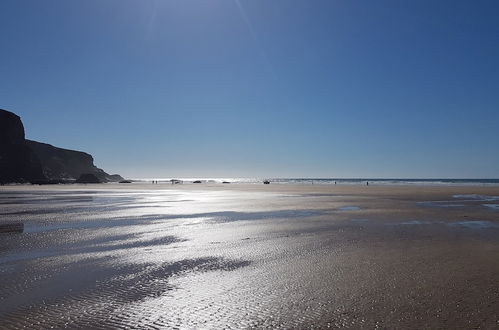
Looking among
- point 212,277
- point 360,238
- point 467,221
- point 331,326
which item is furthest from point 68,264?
point 467,221

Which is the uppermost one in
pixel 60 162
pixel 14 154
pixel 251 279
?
pixel 60 162

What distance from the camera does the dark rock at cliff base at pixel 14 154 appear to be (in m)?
98.6

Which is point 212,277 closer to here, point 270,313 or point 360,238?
point 270,313

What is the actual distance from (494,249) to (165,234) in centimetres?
1270

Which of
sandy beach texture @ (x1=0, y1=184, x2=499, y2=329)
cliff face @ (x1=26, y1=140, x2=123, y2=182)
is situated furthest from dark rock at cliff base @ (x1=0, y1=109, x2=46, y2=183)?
sandy beach texture @ (x1=0, y1=184, x2=499, y2=329)

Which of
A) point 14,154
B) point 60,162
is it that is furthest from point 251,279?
point 60,162

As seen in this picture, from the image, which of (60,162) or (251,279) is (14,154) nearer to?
(60,162)

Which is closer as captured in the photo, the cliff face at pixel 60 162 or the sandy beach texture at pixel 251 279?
the sandy beach texture at pixel 251 279

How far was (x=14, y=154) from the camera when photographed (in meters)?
102

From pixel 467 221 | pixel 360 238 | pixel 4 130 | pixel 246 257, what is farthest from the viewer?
pixel 4 130

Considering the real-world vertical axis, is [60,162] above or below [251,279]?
above

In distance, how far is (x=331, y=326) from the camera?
5605 mm

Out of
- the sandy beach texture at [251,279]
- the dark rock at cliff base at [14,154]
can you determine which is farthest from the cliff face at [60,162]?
the sandy beach texture at [251,279]

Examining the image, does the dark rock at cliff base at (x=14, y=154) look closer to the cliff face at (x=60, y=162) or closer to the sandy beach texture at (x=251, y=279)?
the cliff face at (x=60, y=162)
